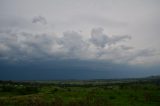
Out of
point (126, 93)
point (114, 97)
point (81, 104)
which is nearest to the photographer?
point (81, 104)

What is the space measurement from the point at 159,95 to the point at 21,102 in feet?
72.0

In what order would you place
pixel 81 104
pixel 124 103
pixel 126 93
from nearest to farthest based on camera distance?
1. pixel 81 104
2. pixel 124 103
3. pixel 126 93

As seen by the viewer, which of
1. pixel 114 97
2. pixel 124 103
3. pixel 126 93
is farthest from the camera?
pixel 126 93

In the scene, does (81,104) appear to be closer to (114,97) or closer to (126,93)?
(114,97)

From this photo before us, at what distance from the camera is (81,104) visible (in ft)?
116

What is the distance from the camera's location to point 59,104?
35406mm

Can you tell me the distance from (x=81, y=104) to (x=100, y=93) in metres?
12.4

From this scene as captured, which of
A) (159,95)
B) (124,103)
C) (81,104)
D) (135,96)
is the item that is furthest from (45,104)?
(159,95)

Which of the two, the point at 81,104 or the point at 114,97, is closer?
the point at 81,104

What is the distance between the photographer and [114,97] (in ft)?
142

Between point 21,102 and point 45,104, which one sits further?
point 21,102

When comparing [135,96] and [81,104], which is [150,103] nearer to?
[135,96]

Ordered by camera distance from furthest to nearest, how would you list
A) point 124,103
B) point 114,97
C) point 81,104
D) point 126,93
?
point 126,93 → point 114,97 → point 124,103 → point 81,104

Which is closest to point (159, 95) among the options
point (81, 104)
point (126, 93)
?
point (126, 93)
